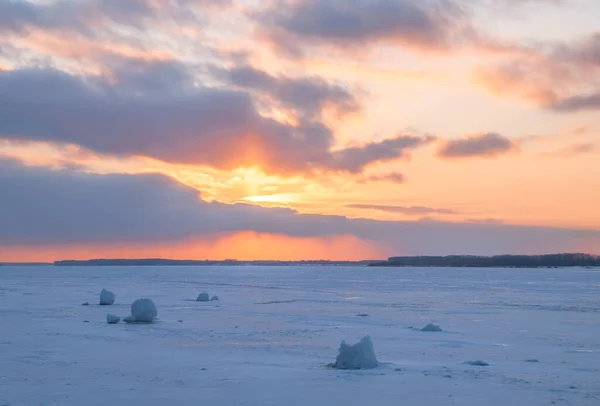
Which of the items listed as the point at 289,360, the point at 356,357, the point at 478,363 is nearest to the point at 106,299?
the point at 289,360

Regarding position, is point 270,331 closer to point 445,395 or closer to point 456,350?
point 456,350

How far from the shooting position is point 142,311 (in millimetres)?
26484

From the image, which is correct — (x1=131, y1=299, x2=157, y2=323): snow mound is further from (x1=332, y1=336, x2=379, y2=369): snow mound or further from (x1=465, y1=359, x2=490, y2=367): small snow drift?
(x1=465, y1=359, x2=490, y2=367): small snow drift

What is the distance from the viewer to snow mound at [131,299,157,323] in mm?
26516

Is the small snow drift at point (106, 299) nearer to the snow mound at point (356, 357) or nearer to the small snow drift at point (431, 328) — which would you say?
the small snow drift at point (431, 328)

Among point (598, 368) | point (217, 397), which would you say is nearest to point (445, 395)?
point (217, 397)

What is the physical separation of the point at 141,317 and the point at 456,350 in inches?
512

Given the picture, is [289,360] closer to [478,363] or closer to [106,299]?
[478,363]

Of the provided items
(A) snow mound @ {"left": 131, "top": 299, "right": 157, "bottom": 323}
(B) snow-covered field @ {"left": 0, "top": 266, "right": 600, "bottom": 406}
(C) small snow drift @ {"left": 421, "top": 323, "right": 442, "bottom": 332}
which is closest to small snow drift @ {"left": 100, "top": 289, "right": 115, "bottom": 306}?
(B) snow-covered field @ {"left": 0, "top": 266, "right": 600, "bottom": 406}

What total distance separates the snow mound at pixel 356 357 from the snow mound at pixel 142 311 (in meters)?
12.6

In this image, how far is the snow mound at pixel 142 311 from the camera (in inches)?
1044

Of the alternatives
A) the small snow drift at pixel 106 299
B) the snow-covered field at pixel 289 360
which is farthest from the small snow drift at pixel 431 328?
the small snow drift at pixel 106 299

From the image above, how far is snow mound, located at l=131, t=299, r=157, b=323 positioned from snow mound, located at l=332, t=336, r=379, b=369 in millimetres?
12611

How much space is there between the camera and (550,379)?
14898mm
